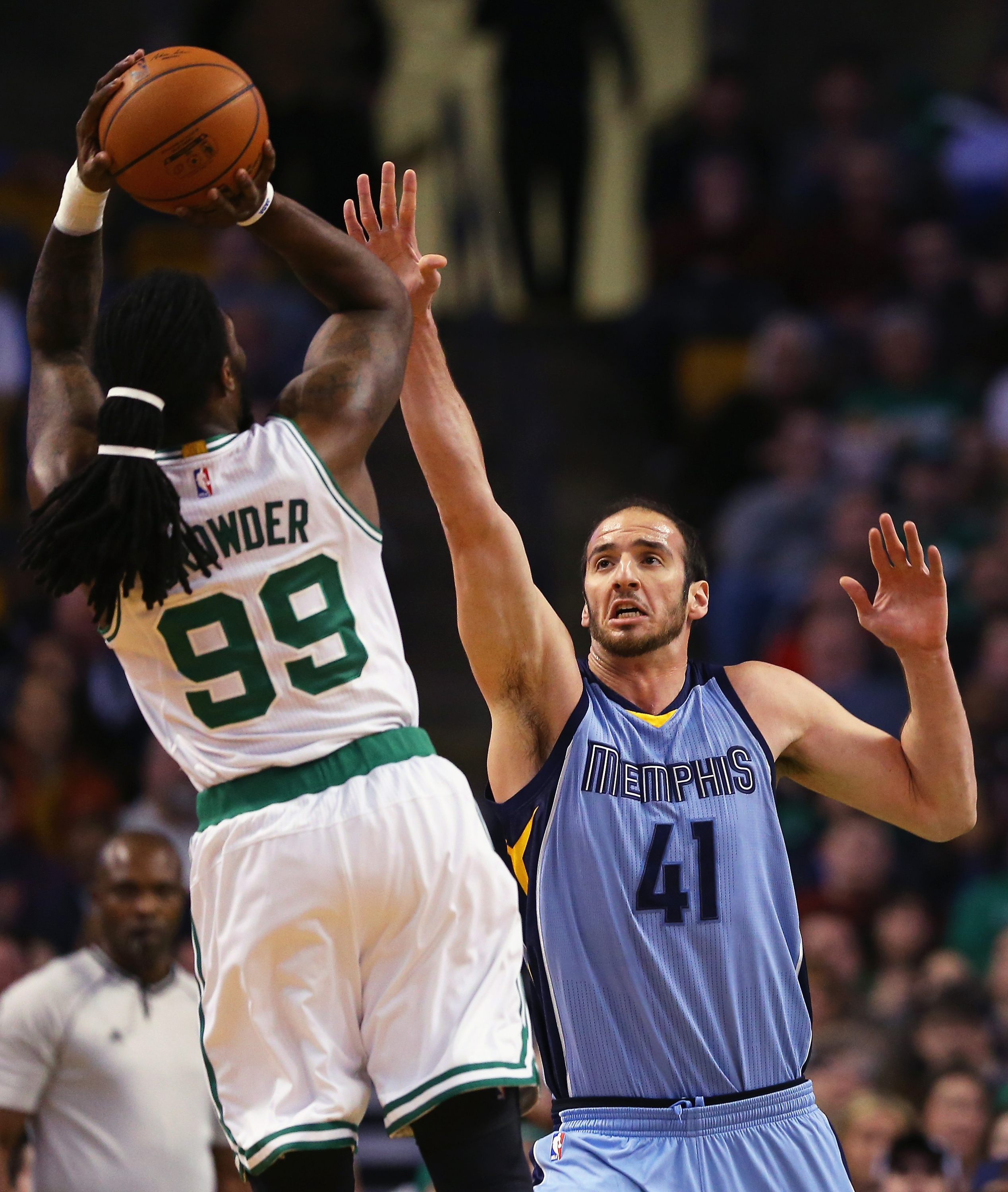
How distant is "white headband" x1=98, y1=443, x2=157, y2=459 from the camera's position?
3.47 metres

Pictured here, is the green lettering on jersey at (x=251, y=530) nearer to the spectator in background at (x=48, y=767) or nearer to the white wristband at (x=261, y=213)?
the white wristband at (x=261, y=213)

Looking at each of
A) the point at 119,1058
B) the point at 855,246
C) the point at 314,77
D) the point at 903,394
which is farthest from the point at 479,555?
the point at 314,77

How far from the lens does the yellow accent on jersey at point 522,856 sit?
4.45 meters

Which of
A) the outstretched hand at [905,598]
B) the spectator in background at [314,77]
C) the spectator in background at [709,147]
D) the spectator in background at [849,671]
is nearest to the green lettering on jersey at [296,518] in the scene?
the outstretched hand at [905,598]

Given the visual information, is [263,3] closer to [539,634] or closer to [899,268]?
[899,268]

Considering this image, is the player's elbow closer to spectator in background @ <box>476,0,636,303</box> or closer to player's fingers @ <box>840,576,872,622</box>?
player's fingers @ <box>840,576,872,622</box>

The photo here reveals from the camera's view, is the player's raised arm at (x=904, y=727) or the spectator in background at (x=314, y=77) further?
the spectator in background at (x=314, y=77)

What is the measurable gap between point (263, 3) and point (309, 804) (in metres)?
9.79

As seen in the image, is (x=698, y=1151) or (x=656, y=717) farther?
(x=656, y=717)

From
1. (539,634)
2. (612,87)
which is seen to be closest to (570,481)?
(612,87)

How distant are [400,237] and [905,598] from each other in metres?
1.56

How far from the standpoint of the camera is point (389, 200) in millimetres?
4406

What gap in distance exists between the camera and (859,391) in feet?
35.4

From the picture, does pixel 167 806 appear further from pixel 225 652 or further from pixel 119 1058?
pixel 225 652
